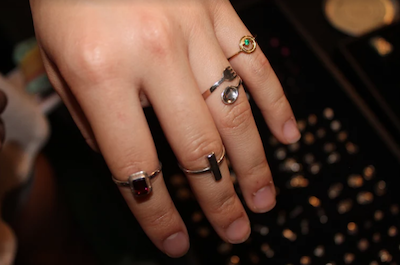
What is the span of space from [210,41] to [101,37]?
0.14 metres

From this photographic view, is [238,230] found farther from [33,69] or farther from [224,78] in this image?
[33,69]

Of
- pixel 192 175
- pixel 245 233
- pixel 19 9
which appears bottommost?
pixel 245 233

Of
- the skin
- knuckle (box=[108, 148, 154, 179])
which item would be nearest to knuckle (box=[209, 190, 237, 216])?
the skin

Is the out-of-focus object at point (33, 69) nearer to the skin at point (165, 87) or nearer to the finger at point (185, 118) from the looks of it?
the skin at point (165, 87)

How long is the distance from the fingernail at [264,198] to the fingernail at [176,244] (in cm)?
12

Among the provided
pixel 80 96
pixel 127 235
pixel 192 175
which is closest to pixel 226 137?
pixel 192 175

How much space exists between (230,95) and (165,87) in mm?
91

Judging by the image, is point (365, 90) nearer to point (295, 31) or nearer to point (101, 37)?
point (295, 31)

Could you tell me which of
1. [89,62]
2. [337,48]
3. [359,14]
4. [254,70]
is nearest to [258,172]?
[254,70]

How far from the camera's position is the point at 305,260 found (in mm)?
611

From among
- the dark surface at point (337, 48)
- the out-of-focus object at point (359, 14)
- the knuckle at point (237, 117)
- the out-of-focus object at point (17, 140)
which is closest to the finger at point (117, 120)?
the knuckle at point (237, 117)

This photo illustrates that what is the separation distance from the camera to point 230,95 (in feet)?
1.54

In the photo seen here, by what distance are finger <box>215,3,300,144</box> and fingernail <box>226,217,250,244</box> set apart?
0.16m

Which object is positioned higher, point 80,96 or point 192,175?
point 80,96
